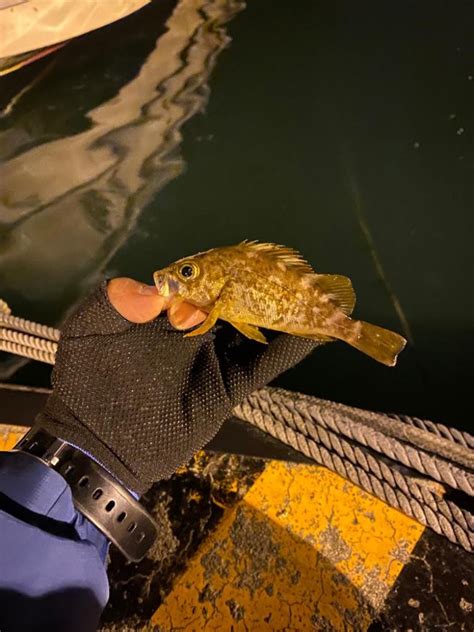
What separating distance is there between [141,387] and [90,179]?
157 inches

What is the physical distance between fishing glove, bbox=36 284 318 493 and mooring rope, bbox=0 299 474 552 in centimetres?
35

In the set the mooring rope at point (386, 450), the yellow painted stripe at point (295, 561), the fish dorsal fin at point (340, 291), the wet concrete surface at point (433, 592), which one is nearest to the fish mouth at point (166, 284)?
the fish dorsal fin at point (340, 291)

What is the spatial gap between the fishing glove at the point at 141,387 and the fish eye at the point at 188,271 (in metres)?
0.26

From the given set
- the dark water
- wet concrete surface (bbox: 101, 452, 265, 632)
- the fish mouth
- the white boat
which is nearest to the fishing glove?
the fish mouth

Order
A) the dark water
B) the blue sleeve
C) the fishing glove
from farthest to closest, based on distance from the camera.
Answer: the dark water
the fishing glove
the blue sleeve

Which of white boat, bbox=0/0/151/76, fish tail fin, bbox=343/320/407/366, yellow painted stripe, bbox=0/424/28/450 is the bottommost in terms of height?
yellow painted stripe, bbox=0/424/28/450

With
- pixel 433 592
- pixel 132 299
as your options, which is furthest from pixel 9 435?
pixel 433 592

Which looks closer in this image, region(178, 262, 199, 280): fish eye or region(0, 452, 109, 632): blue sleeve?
region(0, 452, 109, 632): blue sleeve

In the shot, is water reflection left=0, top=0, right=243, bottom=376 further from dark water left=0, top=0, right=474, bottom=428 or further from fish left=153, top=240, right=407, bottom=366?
fish left=153, top=240, right=407, bottom=366

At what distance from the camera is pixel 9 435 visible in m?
2.67

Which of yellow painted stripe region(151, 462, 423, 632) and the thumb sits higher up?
the thumb

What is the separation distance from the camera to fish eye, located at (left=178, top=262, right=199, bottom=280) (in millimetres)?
2145

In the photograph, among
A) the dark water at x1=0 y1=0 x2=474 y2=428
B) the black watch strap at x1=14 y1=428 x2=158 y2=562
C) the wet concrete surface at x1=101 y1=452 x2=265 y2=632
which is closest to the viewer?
the black watch strap at x1=14 y1=428 x2=158 y2=562

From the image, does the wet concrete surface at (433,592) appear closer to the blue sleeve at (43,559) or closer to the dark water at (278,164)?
the blue sleeve at (43,559)
